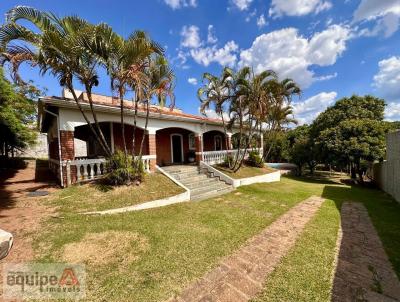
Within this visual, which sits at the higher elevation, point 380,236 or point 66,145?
point 66,145

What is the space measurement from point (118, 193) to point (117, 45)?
204 inches

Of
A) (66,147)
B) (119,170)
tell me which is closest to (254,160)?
(119,170)

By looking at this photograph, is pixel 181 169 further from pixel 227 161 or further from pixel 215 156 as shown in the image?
pixel 227 161

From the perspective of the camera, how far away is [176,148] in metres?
15.8

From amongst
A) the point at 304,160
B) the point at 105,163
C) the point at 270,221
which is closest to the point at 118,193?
the point at 105,163

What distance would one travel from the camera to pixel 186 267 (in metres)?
3.67

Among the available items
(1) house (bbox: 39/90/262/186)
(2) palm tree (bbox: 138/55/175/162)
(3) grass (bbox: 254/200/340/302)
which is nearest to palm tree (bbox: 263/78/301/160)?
(1) house (bbox: 39/90/262/186)

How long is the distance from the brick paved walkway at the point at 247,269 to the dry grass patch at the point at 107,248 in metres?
1.50

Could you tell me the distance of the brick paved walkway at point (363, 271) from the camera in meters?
3.02

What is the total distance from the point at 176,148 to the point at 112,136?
5.08 m

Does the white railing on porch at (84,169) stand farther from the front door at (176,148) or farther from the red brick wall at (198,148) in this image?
the front door at (176,148)

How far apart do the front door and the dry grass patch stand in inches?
425

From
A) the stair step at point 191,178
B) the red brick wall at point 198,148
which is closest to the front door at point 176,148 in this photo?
the red brick wall at point 198,148

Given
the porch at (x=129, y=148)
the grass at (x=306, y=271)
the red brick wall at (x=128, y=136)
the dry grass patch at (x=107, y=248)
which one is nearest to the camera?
the grass at (x=306, y=271)
